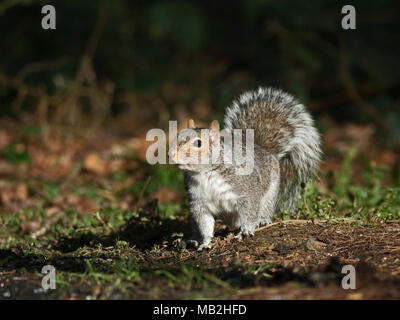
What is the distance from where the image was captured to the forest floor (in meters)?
2.49

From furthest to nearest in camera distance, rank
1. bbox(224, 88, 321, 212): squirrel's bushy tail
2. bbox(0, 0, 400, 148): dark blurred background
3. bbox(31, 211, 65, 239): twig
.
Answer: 1. bbox(0, 0, 400, 148): dark blurred background
2. bbox(31, 211, 65, 239): twig
3. bbox(224, 88, 321, 212): squirrel's bushy tail

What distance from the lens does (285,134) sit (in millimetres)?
3875

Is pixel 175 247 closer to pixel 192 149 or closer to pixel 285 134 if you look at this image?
pixel 192 149

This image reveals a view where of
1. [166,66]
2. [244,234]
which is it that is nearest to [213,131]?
[244,234]

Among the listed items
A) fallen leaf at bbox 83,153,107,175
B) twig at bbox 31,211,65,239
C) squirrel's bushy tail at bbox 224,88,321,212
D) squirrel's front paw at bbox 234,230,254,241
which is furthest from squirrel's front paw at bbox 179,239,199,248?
fallen leaf at bbox 83,153,107,175

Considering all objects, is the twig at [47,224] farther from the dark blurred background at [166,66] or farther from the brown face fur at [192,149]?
the dark blurred background at [166,66]

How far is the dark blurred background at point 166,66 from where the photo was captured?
7.04 m

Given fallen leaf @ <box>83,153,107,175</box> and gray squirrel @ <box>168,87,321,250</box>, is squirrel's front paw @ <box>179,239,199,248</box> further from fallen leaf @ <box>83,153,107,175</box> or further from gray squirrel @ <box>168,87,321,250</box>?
fallen leaf @ <box>83,153,107,175</box>

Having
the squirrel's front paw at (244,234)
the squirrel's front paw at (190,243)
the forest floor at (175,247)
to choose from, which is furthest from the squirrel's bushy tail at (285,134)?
the squirrel's front paw at (190,243)

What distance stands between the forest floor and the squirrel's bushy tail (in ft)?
0.46

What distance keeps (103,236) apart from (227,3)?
562cm

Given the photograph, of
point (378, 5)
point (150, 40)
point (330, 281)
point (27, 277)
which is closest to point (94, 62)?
point (150, 40)

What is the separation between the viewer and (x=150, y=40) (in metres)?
8.36

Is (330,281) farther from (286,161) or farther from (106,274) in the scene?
(286,161)
